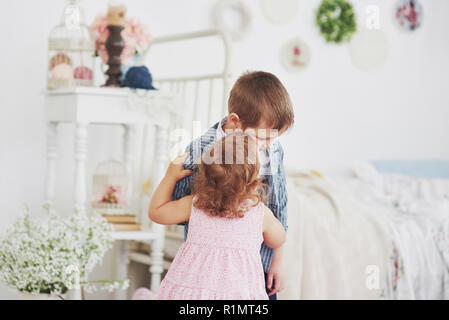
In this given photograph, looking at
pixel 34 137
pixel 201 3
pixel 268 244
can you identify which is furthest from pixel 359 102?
pixel 268 244

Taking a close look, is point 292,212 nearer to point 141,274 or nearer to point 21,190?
point 141,274

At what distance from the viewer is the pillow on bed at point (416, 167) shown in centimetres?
311

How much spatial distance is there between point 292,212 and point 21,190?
1042 mm

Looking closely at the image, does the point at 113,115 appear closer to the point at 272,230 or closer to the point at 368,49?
the point at 272,230

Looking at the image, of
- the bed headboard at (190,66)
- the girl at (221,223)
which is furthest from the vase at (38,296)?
the bed headboard at (190,66)

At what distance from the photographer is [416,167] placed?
3186mm

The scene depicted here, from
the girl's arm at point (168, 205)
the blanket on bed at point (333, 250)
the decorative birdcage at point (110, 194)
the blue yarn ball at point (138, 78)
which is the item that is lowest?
the blanket on bed at point (333, 250)

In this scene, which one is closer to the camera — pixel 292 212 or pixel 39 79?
pixel 292 212

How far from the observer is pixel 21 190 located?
2324 millimetres

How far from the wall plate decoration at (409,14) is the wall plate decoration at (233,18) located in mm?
964

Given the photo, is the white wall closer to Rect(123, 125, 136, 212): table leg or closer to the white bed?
Rect(123, 125, 136, 212): table leg

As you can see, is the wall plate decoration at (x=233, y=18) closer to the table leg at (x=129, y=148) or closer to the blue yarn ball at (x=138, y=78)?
the table leg at (x=129, y=148)

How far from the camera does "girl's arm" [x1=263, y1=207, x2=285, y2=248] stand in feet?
3.60

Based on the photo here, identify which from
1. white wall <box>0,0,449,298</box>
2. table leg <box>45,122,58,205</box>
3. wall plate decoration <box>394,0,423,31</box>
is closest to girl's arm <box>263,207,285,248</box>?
table leg <box>45,122,58,205</box>
